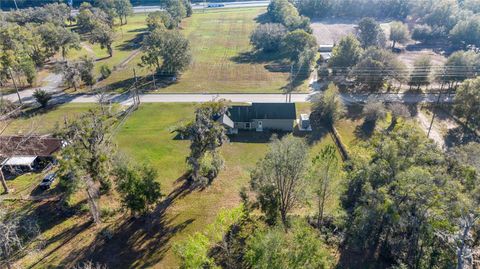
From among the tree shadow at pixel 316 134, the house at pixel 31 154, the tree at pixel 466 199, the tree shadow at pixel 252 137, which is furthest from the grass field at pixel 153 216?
the tree at pixel 466 199

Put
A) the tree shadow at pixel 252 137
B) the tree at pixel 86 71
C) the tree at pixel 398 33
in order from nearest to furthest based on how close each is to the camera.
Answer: the tree shadow at pixel 252 137
the tree at pixel 86 71
the tree at pixel 398 33

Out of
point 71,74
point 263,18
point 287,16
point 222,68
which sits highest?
point 287,16

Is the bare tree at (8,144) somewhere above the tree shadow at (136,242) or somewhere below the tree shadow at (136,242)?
above

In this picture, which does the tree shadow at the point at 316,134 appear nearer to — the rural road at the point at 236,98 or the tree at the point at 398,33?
the rural road at the point at 236,98

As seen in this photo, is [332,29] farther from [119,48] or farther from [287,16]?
[119,48]

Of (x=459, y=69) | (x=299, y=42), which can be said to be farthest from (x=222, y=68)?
(x=459, y=69)

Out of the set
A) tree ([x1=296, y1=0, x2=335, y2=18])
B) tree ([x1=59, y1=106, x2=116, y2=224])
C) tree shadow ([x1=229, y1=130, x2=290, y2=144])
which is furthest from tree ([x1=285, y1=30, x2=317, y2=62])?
tree ([x1=59, y1=106, x2=116, y2=224])

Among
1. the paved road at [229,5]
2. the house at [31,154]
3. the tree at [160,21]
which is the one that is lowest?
the house at [31,154]
